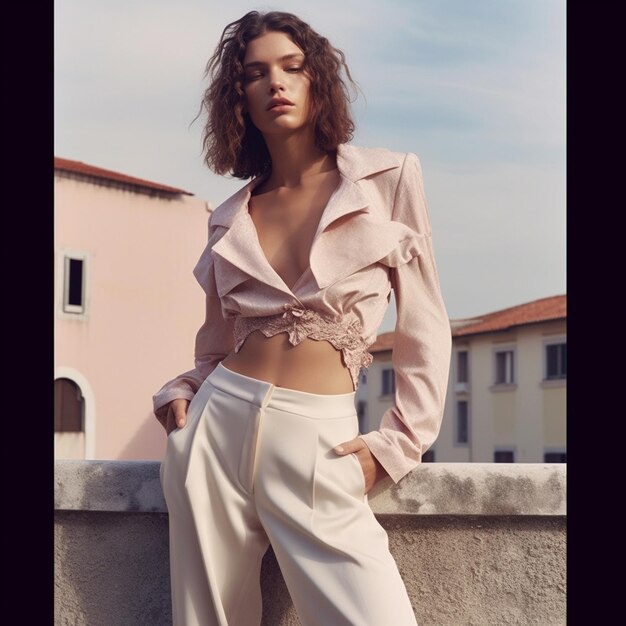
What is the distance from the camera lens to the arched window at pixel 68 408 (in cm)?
2903

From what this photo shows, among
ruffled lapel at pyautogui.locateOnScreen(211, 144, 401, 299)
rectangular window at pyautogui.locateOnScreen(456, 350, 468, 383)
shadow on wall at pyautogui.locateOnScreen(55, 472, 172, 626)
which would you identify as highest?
ruffled lapel at pyautogui.locateOnScreen(211, 144, 401, 299)

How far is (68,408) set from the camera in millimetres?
29250

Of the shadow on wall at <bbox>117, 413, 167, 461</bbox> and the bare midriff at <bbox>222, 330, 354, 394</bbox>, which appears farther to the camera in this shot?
the shadow on wall at <bbox>117, 413, 167, 461</bbox>

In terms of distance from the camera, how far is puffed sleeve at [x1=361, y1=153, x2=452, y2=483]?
2.94m

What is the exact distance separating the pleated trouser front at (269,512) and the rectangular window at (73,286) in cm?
2694

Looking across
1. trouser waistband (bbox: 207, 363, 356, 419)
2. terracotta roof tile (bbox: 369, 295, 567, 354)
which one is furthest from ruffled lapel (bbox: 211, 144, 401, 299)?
terracotta roof tile (bbox: 369, 295, 567, 354)

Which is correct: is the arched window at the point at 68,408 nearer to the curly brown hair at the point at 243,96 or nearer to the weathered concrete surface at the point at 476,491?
the curly brown hair at the point at 243,96

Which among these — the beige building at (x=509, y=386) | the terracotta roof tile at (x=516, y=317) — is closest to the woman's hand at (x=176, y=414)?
the beige building at (x=509, y=386)

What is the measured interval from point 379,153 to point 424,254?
30cm

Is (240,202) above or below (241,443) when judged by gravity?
above

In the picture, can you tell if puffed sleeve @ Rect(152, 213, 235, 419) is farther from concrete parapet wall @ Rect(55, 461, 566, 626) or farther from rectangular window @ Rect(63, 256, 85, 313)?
rectangular window @ Rect(63, 256, 85, 313)

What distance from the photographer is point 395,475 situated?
2934mm

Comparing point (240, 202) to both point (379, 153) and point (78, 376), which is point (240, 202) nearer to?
point (379, 153)

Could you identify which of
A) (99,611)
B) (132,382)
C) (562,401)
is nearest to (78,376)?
(132,382)
